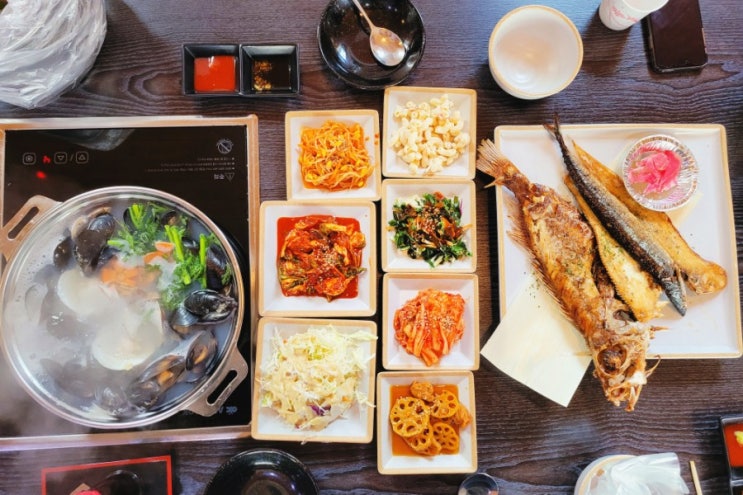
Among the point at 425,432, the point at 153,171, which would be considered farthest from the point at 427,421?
the point at 153,171

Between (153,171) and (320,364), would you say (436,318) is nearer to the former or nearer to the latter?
(320,364)

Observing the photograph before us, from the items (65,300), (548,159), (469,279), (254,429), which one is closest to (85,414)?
(65,300)

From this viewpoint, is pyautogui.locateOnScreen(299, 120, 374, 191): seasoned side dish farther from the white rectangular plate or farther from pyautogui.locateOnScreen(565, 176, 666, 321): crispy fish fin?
pyautogui.locateOnScreen(565, 176, 666, 321): crispy fish fin

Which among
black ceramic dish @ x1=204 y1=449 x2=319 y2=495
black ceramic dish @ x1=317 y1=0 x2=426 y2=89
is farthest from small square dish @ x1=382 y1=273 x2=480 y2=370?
black ceramic dish @ x1=317 y1=0 x2=426 y2=89

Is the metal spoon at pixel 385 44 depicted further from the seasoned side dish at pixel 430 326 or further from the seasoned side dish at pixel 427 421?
the seasoned side dish at pixel 427 421

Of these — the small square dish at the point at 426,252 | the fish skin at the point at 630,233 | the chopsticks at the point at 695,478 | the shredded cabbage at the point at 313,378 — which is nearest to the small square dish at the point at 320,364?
the shredded cabbage at the point at 313,378
